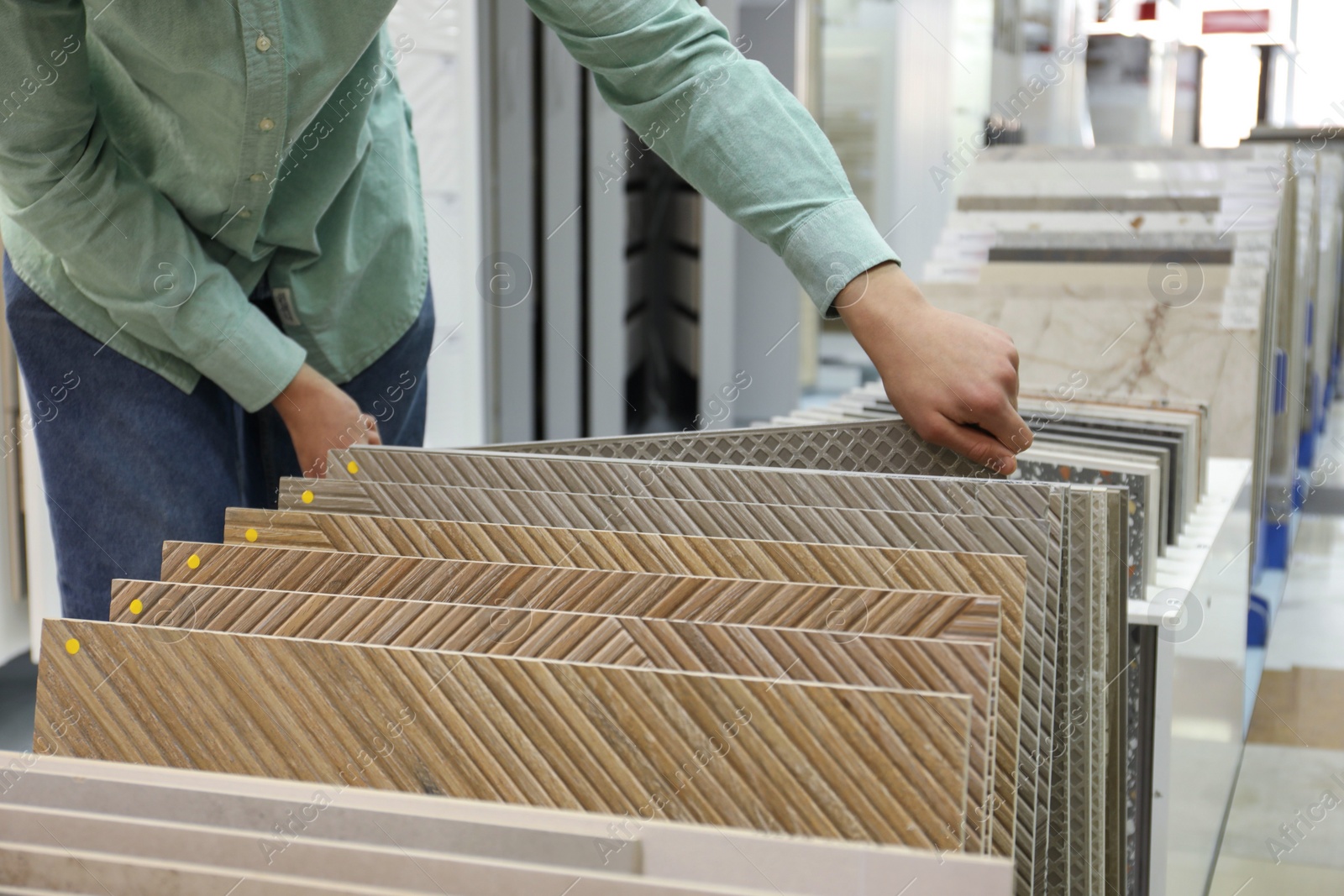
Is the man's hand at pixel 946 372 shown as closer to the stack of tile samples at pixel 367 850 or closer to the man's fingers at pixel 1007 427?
the man's fingers at pixel 1007 427

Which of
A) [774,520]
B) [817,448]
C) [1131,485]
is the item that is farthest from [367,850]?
[1131,485]

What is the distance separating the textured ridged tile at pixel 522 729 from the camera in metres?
0.51

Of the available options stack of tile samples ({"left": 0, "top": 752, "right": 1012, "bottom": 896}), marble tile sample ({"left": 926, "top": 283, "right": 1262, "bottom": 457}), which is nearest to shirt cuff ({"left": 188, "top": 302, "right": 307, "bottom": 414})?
stack of tile samples ({"left": 0, "top": 752, "right": 1012, "bottom": 896})

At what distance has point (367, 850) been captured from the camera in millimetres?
473

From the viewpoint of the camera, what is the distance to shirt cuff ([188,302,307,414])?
3.29ft

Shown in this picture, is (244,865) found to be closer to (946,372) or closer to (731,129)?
(946,372)

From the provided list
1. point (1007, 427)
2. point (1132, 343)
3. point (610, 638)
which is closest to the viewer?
point (610, 638)

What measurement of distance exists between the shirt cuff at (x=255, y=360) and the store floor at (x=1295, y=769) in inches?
48.6

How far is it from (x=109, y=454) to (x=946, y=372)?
0.72 meters

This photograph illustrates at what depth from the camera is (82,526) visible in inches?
41.7

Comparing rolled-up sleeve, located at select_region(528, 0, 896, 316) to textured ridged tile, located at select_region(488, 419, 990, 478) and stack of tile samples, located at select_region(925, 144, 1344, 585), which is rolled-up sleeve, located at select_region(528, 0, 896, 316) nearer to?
textured ridged tile, located at select_region(488, 419, 990, 478)

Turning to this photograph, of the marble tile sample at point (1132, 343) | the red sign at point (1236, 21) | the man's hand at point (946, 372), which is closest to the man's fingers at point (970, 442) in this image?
the man's hand at point (946, 372)

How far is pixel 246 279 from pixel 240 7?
279mm

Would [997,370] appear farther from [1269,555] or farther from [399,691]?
[1269,555]
